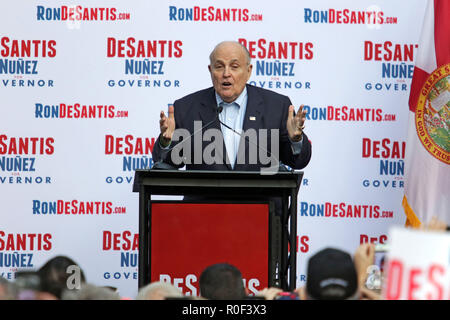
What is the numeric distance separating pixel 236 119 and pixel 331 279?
2703 mm

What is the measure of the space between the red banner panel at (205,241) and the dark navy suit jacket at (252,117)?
1.99 ft

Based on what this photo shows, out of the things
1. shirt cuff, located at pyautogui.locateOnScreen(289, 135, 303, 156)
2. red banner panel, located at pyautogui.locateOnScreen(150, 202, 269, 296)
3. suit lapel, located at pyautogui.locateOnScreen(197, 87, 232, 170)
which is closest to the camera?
red banner panel, located at pyautogui.locateOnScreen(150, 202, 269, 296)

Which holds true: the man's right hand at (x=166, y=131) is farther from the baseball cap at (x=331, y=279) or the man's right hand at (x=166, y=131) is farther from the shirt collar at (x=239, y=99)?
the baseball cap at (x=331, y=279)

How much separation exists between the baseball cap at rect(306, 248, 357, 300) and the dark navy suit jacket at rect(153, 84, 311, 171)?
2.14m

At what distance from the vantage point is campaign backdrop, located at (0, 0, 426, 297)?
671 centimetres

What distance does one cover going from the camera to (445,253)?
1.95 m

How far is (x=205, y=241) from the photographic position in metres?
4.15

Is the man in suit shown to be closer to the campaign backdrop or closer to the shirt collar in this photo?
the shirt collar

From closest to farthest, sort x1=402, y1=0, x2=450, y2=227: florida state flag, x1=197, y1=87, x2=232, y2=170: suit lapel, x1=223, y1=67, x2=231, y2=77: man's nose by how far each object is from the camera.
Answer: x1=197, y1=87, x2=232, y2=170: suit lapel < x1=223, y1=67, x2=231, y2=77: man's nose < x1=402, y1=0, x2=450, y2=227: florida state flag

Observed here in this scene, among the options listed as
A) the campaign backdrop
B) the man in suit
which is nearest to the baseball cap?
the man in suit

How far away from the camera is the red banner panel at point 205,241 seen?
4121mm

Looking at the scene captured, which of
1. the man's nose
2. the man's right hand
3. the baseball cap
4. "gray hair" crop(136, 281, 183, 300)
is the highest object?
the man's nose

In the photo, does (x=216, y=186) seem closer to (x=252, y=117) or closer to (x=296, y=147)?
(x=296, y=147)

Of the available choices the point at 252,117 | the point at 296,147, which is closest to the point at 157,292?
the point at 296,147
